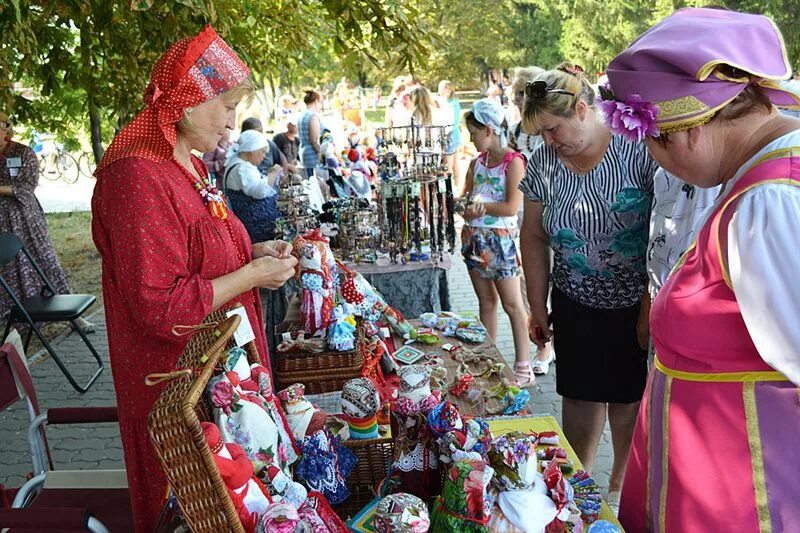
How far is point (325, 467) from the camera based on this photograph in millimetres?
1577

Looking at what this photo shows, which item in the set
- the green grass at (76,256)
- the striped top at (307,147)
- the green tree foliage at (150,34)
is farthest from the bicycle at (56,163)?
the green tree foliage at (150,34)

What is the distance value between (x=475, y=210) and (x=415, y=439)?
256 cm

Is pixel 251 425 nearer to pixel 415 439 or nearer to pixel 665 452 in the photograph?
pixel 415 439

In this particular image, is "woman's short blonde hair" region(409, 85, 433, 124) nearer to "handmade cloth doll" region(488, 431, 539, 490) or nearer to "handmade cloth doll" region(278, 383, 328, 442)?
"handmade cloth doll" region(278, 383, 328, 442)

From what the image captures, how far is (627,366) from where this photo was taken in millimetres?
2426

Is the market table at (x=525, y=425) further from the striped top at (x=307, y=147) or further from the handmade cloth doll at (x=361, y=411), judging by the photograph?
the striped top at (x=307, y=147)

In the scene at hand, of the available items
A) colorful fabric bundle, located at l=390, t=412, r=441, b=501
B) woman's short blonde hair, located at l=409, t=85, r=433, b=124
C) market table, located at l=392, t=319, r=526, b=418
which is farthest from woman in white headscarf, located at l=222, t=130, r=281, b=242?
colorful fabric bundle, located at l=390, t=412, r=441, b=501

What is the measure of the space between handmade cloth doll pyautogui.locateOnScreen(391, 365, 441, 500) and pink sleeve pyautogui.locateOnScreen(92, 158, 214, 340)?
0.61 m

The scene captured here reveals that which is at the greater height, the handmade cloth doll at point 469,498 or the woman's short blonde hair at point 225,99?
the woman's short blonde hair at point 225,99

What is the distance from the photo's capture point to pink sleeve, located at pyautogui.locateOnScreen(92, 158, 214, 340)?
1.71 meters

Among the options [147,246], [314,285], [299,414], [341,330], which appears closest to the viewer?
[147,246]

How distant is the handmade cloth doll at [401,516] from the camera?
1.26 m

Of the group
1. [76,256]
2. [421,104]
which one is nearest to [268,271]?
[421,104]

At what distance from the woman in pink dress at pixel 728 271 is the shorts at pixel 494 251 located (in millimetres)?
2747
